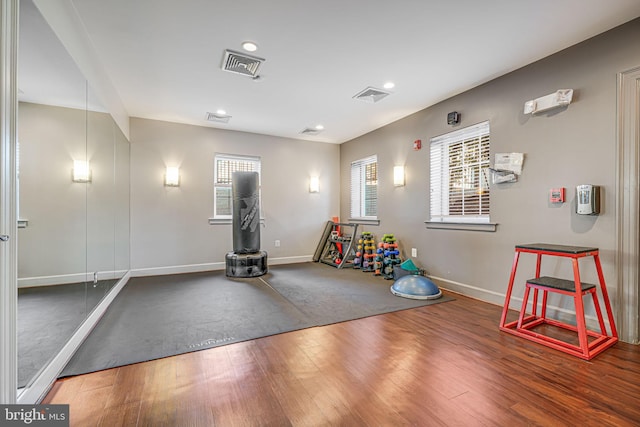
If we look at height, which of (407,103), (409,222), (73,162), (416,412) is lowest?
(416,412)

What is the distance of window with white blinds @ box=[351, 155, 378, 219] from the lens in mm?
5445

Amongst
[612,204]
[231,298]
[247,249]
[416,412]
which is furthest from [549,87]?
[247,249]

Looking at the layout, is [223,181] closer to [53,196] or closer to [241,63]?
[241,63]

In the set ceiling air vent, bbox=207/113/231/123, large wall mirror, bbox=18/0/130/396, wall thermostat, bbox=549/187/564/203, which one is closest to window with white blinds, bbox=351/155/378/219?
ceiling air vent, bbox=207/113/231/123

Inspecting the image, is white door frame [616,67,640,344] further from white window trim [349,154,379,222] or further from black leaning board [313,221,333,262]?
black leaning board [313,221,333,262]

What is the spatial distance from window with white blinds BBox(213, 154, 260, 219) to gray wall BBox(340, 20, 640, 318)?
3.37 metres

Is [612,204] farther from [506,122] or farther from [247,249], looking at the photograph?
[247,249]

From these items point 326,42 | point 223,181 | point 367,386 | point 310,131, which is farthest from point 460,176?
point 223,181

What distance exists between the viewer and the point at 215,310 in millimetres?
3002

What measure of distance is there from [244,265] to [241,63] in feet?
9.63

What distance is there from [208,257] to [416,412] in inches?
175

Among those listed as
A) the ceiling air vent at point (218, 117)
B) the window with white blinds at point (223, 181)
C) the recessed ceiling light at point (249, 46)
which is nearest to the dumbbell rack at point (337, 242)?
the window with white blinds at point (223, 181)

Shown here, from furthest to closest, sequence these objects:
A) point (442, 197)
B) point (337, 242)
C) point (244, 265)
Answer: point (337, 242), point (244, 265), point (442, 197)

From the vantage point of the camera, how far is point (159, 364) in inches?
76.7
